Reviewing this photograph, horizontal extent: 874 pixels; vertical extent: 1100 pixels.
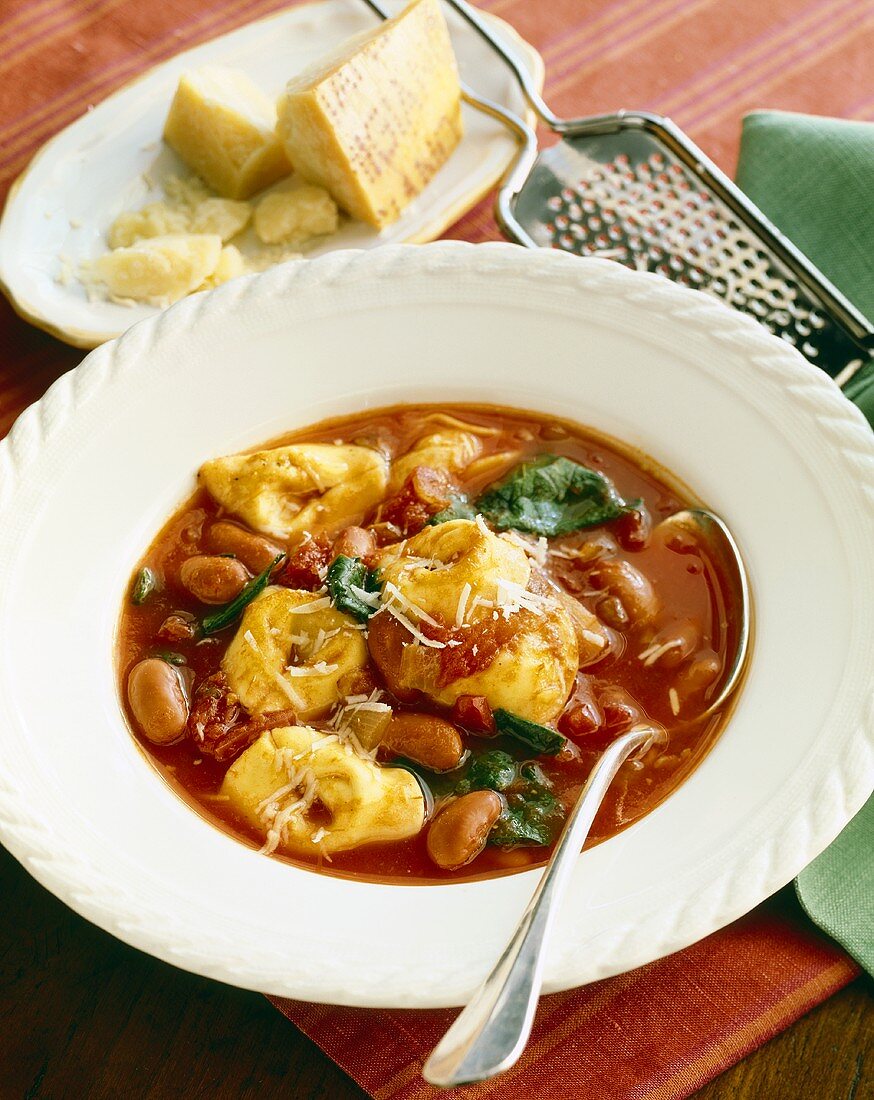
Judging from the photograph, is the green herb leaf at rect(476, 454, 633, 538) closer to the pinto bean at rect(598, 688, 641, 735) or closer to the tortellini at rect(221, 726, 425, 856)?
the pinto bean at rect(598, 688, 641, 735)

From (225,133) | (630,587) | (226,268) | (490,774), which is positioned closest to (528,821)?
(490,774)

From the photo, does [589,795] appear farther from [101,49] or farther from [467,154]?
[101,49]

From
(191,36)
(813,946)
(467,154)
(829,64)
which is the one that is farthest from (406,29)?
(813,946)

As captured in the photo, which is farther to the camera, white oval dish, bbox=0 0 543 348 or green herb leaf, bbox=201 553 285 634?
white oval dish, bbox=0 0 543 348

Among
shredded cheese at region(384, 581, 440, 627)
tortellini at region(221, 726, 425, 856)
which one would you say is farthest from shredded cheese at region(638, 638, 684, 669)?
tortellini at region(221, 726, 425, 856)

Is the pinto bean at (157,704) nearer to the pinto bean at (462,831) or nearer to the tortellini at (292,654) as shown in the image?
the tortellini at (292,654)

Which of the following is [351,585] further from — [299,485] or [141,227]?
[141,227]

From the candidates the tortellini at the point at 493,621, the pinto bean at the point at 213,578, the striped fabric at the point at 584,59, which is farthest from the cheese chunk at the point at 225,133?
the tortellini at the point at 493,621
